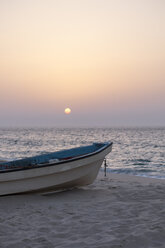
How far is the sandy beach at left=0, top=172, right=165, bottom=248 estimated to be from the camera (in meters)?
4.89

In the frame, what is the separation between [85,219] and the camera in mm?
6266

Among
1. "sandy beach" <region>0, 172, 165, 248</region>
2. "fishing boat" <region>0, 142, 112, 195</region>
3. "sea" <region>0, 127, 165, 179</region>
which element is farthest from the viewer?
"sea" <region>0, 127, 165, 179</region>

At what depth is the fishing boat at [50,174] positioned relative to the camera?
27.6ft

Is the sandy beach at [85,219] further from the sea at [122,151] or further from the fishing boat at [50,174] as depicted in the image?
the sea at [122,151]

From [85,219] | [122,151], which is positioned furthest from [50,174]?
[122,151]

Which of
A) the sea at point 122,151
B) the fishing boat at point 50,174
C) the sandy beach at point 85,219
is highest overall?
the fishing boat at point 50,174

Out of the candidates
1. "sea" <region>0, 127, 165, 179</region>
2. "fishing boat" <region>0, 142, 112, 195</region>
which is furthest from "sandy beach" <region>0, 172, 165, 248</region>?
"sea" <region>0, 127, 165, 179</region>

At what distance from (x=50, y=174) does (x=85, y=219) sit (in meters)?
2.92

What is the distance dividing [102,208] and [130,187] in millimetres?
3502

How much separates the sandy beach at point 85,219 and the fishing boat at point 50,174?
11.6 inches

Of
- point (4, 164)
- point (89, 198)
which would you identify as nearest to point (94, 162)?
point (89, 198)

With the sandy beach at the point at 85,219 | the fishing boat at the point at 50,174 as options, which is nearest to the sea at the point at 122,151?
the fishing boat at the point at 50,174

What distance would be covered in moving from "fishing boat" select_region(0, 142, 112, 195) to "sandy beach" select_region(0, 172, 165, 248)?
0.29 m

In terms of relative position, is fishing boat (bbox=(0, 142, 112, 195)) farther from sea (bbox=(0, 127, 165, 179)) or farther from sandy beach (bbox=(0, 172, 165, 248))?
sea (bbox=(0, 127, 165, 179))
